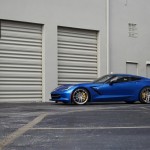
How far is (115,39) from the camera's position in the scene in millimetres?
21422

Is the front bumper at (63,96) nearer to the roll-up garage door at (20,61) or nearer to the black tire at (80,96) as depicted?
the black tire at (80,96)

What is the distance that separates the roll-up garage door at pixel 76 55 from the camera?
63.1ft

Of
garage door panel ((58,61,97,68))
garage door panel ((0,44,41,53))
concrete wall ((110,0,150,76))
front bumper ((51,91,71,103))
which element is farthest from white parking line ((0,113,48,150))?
concrete wall ((110,0,150,76))

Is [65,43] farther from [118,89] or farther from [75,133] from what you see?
[75,133]

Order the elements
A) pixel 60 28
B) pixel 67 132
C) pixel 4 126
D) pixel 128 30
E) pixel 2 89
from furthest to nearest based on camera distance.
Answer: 1. pixel 128 30
2. pixel 60 28
3. pixel 2 89
4. pixel 4 126
5. pixel 67 132

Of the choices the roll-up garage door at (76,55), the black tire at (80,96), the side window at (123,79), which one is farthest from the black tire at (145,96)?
the roll-up garage door at (76,55)

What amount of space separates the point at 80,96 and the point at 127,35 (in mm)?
8283

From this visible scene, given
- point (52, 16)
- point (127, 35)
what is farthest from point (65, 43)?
point (127, 35)

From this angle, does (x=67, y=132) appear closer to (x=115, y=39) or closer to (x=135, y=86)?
(x=135, y=86)

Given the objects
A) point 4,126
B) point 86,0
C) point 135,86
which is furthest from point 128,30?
point 4,126

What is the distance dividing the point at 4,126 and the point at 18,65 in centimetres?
1011

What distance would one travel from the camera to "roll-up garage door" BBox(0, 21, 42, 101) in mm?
17250

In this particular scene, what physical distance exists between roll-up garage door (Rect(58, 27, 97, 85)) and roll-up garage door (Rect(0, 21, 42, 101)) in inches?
48.3

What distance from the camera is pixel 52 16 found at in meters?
18.6
